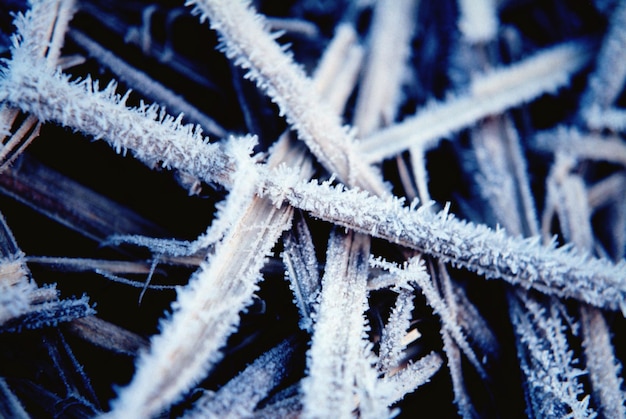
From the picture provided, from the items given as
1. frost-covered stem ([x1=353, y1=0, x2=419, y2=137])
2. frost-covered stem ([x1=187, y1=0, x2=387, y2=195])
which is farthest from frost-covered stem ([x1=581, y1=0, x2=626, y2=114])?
frost-covered stem ([x1=187, y1=0, x2=387, y2=195])

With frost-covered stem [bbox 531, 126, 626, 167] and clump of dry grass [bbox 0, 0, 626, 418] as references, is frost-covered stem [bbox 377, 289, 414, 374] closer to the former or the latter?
clump of dry grass [bbox 0, 0, 626, 418]

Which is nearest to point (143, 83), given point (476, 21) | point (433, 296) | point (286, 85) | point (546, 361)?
point (286, 85)

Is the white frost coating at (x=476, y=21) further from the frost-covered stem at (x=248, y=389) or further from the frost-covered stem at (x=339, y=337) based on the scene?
the frost-covered stem at (x=248, y=389)

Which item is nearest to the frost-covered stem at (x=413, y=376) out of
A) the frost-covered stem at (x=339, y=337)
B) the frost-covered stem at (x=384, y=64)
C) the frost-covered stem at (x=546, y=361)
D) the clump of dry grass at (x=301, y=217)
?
the clump of dry grass at (x=301, y=217)

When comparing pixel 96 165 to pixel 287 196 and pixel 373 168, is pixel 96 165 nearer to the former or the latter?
Result: pixel 287 196

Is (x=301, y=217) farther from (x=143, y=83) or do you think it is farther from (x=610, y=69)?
(x=610, y=69)

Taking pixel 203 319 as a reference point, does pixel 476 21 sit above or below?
above
